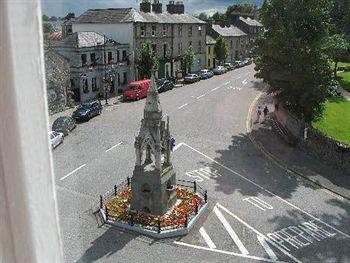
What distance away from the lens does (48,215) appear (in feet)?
4.53

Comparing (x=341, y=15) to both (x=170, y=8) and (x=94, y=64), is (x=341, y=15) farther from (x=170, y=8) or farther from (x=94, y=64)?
(x=94, y=64)

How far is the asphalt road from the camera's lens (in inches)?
531

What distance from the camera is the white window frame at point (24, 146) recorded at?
1247mm

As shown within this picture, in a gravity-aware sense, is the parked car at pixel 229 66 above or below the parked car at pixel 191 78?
below

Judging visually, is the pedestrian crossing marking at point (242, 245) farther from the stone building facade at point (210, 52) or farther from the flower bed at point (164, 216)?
the stone building facade at point (210, 52)

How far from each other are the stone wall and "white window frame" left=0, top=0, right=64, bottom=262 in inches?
851

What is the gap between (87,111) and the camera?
29.3 metres

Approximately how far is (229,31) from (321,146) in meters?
47.8

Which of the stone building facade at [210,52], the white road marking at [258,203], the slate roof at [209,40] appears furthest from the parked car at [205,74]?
the white road marking at [258,203]

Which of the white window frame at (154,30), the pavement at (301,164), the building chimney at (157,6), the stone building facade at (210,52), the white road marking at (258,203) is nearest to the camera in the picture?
the white road marking at (258,203)

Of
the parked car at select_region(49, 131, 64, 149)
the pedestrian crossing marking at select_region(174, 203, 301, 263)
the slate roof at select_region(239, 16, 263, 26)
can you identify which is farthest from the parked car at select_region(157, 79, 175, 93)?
the slate roof at select_region(239, 16, 263, 26)

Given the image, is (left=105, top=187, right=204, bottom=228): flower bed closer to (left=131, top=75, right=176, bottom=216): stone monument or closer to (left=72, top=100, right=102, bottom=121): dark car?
(left=131, top=75, right=176, bottom=216): stone monument

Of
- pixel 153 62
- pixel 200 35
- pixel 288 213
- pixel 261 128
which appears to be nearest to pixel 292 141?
pixel 261 128

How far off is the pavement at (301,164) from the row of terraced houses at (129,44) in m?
9.91
